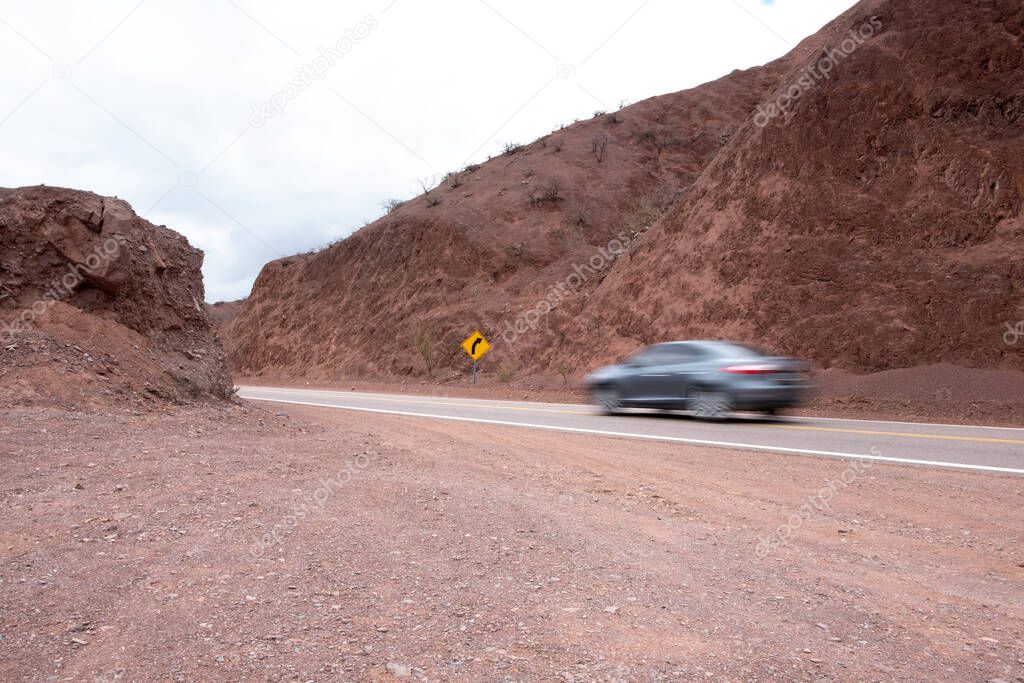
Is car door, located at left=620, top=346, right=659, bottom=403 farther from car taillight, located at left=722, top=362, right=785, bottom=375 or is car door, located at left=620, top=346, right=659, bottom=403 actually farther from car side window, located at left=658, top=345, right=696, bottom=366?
car taillight, located at left=722, top=362, right=785, bottom=375

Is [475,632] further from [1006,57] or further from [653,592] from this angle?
[1006,57]

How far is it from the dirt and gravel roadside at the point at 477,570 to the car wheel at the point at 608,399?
779 centimetres

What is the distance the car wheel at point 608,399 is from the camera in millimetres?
14947

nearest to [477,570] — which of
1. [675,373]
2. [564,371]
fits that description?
[675,373]

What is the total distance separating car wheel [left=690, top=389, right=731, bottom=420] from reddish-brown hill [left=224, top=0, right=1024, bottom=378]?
7.40 metres

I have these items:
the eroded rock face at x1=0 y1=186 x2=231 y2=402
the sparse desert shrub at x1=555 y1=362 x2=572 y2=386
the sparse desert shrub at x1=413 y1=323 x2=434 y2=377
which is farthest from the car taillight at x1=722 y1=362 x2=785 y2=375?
the sparse desert shrub at x1=413 y1=323 x2=434 y2=377

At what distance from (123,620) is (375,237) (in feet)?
141

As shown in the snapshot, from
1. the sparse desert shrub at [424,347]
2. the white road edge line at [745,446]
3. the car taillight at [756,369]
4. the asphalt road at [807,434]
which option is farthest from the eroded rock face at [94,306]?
the sparse desert shrub at [424,347]

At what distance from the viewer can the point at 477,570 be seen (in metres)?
4.05

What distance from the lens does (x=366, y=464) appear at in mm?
6922

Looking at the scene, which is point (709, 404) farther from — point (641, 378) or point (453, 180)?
point (453, 180)

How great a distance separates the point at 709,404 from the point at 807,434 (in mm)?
2442

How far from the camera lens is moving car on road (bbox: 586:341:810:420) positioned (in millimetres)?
12703

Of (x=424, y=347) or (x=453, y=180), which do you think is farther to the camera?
(x=453, y=180)
